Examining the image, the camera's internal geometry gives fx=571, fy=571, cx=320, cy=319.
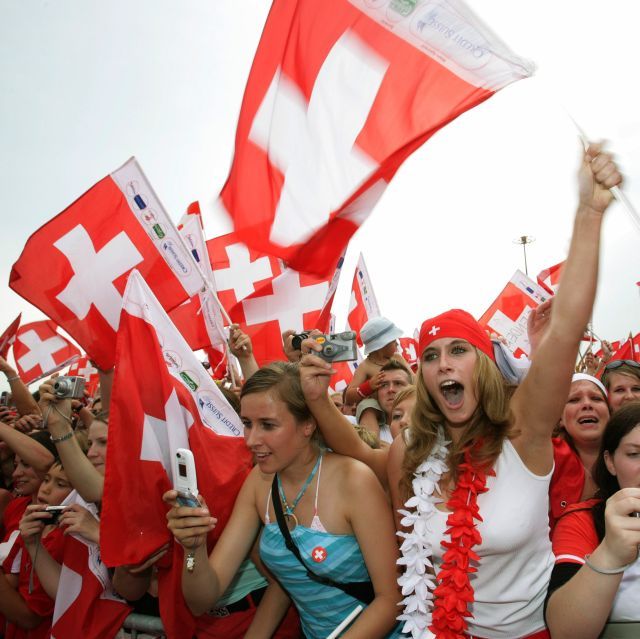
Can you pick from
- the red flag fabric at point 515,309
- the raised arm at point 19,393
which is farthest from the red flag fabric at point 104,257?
the red flag fabric at point 515,309

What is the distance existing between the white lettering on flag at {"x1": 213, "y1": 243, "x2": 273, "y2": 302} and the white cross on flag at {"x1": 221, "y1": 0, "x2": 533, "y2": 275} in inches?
78.0

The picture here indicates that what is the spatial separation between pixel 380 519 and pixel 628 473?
1.00 meters

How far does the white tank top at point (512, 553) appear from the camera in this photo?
2.12 meters

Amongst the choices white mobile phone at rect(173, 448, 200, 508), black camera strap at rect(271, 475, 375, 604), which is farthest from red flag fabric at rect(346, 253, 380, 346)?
white mobile phone at rect(173, 448, 200, 508)

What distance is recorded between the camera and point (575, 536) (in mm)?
2133

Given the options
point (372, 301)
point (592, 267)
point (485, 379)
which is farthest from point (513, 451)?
point (372, 301)

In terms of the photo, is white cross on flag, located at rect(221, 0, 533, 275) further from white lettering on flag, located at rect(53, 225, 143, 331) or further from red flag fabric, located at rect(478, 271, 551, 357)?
red flag fabric, located at rect(478, 271, 551, 357)

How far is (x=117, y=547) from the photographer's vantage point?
2.63 m

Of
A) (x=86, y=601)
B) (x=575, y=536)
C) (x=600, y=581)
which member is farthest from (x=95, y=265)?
(x=600, y=581)

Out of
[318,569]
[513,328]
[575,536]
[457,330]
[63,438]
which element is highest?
[63,438]

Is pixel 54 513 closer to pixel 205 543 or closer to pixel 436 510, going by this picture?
pixel 205 543

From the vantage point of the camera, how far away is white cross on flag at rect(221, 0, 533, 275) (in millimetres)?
2666

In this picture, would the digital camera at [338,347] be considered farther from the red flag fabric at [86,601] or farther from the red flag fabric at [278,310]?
the red flag fabric at [278,310]

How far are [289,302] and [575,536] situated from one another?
121 inches
